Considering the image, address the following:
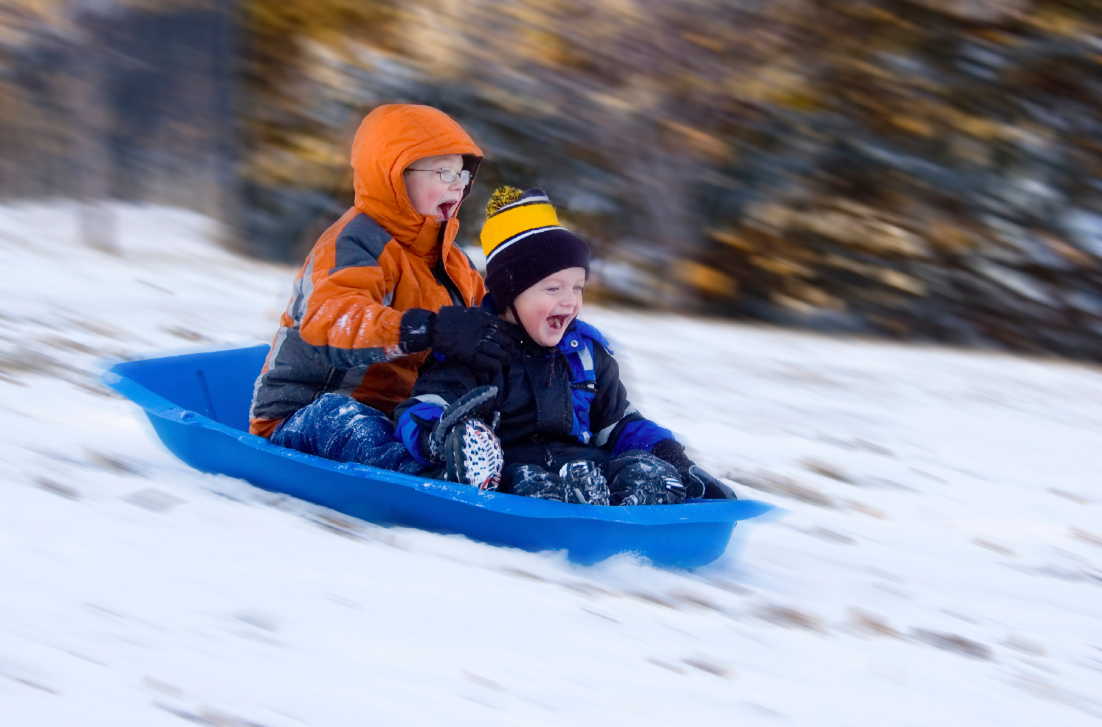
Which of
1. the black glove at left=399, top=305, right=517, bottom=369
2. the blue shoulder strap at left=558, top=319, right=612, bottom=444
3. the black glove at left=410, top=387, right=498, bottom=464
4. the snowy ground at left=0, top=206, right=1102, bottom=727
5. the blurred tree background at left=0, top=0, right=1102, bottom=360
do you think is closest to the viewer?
the snowy ground at left=0, top=206, right=1102, bottom=727

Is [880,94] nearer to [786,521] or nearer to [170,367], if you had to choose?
[786,521]

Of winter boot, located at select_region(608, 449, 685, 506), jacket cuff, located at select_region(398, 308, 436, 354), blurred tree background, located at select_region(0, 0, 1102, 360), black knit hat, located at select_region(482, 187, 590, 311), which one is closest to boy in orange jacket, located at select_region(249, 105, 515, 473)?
jacket cuff, located at select_region(398, 308, 436, 354)

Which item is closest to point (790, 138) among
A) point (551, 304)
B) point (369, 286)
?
point (551, 304)

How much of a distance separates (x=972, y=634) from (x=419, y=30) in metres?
5.00

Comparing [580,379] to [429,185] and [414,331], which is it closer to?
[414,331]

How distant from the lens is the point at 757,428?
3.79m

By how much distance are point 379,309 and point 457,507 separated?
480 millimetres

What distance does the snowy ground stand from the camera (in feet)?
4.76

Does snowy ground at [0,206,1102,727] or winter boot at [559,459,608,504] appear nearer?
snowy ground at [0,206,1102,727]

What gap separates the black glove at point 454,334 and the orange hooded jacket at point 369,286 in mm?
33

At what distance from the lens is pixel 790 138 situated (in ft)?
19.5

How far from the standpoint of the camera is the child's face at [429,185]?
2.47m

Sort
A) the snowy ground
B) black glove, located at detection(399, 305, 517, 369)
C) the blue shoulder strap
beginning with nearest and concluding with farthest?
the snowy ground < black glove, located at detection(399, 305, 517, 369) < the blue shoulder strap

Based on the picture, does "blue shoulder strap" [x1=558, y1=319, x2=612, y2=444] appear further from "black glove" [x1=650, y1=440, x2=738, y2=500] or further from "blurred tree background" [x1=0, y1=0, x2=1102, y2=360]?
"blurred tree background" [x1=0, y1=0, x2=1102, y2=360]
